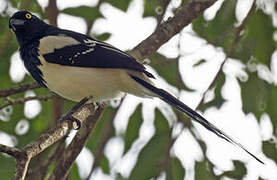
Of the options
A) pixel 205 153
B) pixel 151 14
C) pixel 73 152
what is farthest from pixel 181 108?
pixel 151 14

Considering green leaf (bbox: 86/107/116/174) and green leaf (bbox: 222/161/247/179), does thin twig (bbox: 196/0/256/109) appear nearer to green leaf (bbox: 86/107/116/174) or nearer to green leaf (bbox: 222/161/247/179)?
green leaf (bbox: 222/161/247/179)

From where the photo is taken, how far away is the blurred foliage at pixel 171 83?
4.80m

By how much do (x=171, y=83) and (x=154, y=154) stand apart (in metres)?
0.93

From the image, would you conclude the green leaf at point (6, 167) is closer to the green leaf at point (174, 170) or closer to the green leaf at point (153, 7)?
the green leaf at point (174, 170)

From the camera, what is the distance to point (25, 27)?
204 inches

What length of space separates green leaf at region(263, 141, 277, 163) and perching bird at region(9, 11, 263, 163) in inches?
45.7

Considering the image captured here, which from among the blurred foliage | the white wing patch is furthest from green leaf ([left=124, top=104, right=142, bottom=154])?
the white wing patch

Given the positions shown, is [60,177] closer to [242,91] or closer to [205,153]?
Result: [205,153]

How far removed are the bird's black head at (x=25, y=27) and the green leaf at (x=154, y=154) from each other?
59.9 inches

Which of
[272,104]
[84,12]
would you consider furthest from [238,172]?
[84,12]

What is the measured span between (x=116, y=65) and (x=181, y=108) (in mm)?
731

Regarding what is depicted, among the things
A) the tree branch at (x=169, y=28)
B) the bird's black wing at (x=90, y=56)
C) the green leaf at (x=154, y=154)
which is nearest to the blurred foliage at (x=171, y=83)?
the green leaf at (x=154, y=154)

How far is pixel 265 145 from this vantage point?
484cm

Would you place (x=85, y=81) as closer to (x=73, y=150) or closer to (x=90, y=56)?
(x=90, y=56)
